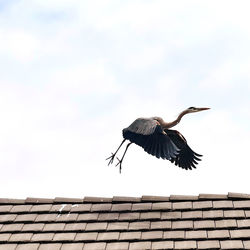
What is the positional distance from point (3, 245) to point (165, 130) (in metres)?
2.98

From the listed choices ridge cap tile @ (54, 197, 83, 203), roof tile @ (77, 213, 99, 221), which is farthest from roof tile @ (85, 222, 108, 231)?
ridge cap tile @ (54, 197, 83, 203)

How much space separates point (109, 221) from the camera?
7250mm

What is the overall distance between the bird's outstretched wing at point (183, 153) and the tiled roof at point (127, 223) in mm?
1689

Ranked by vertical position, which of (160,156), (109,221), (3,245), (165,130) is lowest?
(3,245)

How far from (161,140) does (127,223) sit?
5.99ft

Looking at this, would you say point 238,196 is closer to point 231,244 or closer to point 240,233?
point 240,233

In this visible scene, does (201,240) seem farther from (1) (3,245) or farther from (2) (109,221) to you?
(1) (3,245)

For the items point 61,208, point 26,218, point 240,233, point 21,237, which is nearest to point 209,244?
point 240,233

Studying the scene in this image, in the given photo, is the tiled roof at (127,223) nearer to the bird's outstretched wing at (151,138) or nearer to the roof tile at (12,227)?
the roof tile at (12,227)

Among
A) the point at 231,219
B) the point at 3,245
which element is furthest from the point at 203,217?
the point at 3,245

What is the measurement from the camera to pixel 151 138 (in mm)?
8859

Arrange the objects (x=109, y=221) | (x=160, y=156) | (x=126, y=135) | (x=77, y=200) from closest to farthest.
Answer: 1. (x=109, y=221)
2. (x=77, y=200)
3. (x=160, y=156)
4. (x=126, y=135)

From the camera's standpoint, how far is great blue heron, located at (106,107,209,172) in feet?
28.4

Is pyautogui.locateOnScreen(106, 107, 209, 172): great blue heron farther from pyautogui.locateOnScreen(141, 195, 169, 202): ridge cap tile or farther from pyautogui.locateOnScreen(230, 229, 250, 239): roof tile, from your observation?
pyautogui.locateOnScreen(230, 229, 250, 239): roof tile
